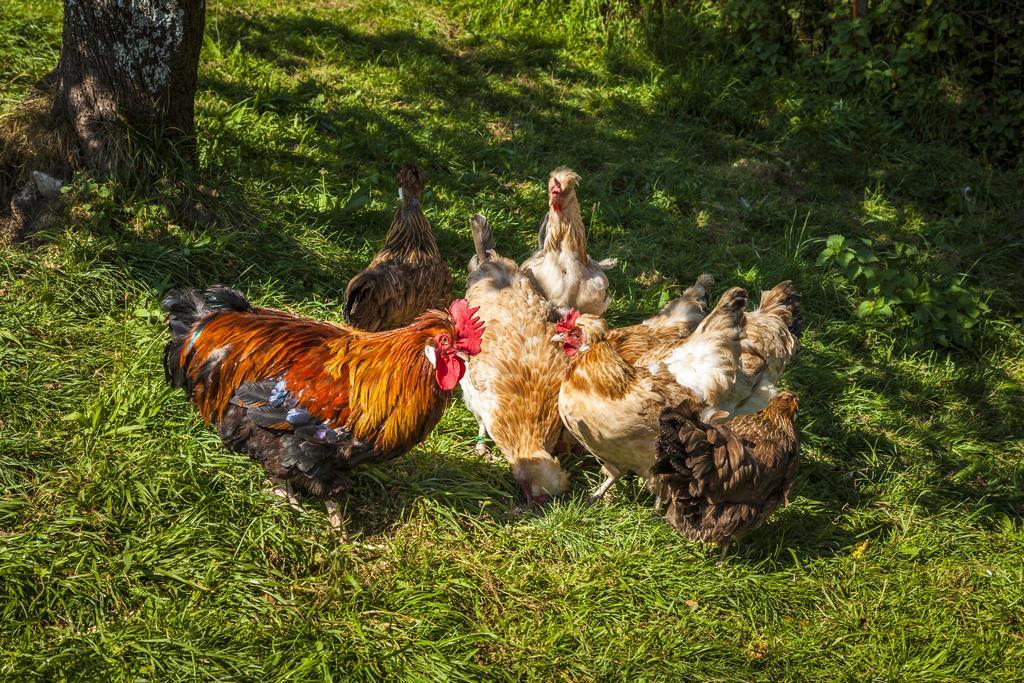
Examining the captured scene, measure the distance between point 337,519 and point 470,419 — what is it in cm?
123

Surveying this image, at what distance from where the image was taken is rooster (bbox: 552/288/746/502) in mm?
4254

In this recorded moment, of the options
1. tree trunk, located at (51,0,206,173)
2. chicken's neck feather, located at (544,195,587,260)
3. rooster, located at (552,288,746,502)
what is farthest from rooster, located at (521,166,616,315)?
tree trunk, located at (51,0,206,173)

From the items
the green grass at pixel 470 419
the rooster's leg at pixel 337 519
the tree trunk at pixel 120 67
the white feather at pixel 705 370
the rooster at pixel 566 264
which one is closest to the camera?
the green grass at pixel 470 419

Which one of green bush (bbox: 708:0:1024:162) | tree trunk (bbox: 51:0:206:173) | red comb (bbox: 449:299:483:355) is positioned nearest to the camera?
red comb (bbox: 449:299:483:355)

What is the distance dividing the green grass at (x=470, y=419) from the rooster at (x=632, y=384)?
0.40 m

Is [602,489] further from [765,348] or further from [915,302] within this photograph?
[915,302]

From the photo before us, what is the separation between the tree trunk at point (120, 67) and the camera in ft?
16.8

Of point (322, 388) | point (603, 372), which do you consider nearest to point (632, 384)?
point (603, 372)

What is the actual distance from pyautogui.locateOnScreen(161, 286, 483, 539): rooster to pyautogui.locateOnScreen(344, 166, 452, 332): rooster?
0.87 metres

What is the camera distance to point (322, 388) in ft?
12.8

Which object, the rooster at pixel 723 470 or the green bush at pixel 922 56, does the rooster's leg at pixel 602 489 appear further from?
the green bush at pixel 922 56

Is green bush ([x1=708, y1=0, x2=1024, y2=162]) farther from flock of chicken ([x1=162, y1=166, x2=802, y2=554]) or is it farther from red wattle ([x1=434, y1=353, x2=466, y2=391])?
red wattle ([x1=434, y1=353, x2=466, y2=391])

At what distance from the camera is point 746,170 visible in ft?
25.7

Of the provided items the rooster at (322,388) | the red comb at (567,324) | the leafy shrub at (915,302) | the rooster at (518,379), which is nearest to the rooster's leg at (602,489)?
the rooster at (518,379)
